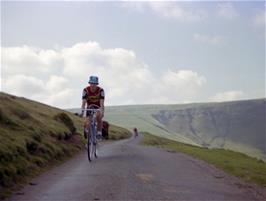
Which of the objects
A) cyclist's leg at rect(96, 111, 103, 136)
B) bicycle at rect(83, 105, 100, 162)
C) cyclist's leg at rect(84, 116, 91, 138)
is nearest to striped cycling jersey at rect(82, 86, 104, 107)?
bicycle at rect(83, 105, 100, 162)

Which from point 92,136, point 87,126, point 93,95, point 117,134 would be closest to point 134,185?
point 93,95

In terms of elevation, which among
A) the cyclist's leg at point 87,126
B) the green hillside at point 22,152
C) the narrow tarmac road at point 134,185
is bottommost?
the narrow tarmac road at point 134,185

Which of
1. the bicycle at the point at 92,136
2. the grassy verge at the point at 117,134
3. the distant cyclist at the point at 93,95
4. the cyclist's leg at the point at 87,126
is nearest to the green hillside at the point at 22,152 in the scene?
the bicycle at the point at 92,136

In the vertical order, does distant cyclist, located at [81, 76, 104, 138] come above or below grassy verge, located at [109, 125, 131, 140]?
above

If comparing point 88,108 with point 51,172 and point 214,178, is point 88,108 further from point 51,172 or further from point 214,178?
point 214,178

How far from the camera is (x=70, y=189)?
1312cm

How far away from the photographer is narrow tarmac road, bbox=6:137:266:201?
11984mm

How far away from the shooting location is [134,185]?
43.7 feet

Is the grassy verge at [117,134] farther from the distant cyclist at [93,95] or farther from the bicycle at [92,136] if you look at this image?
the distant cyclist at [93,95]

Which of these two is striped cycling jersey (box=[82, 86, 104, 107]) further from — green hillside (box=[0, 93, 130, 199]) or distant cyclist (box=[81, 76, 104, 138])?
green hillside (box=[0, 93, 130, 199])

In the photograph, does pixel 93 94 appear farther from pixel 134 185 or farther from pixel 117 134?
pixel 117 134

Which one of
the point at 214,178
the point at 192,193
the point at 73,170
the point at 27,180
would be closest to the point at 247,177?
the point at 214,178

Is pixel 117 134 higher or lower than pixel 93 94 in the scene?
lower

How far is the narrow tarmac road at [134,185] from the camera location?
Result: 11984 millimetres
